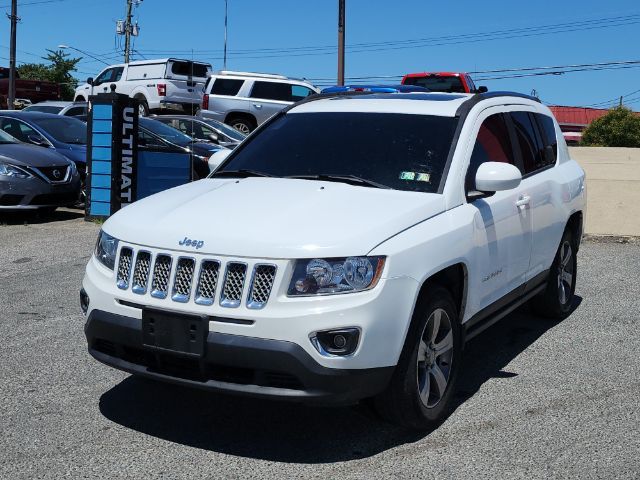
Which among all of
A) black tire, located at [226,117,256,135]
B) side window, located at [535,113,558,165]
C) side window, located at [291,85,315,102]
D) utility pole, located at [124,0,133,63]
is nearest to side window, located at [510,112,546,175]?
side window, located at [535,113,558,165]

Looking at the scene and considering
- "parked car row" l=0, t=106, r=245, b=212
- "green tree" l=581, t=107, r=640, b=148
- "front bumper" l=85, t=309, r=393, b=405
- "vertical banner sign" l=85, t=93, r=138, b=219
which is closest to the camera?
"front bumper" l=85, t=309, r=393, b=405

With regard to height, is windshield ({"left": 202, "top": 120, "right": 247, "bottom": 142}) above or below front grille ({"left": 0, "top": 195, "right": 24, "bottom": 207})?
above

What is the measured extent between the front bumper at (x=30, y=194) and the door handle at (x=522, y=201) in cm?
850

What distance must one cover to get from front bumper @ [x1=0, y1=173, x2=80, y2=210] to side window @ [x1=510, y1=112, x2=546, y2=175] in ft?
26.6

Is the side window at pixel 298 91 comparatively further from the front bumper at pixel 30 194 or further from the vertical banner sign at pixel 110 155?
the front bumper at pixel 30 194

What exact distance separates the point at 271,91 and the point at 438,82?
19.2 ft

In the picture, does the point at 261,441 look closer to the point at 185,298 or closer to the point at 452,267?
the point at 185,298

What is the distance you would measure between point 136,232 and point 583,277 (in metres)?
5.97

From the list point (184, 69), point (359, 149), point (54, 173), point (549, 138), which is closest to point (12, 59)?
point (184, 69)

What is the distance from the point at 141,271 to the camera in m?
4.05

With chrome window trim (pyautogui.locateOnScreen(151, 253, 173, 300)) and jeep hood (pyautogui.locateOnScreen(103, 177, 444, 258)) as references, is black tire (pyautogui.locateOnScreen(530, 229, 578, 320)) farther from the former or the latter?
chrome window trim (pyautogui.locateOnScreen(151, 253, 173, 300))

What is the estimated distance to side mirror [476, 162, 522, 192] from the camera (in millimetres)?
4668

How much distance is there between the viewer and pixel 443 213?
4.48 m

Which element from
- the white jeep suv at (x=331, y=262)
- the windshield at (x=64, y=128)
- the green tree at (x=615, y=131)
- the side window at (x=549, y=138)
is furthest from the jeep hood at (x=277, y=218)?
the green tree at (x=615, y=131)
